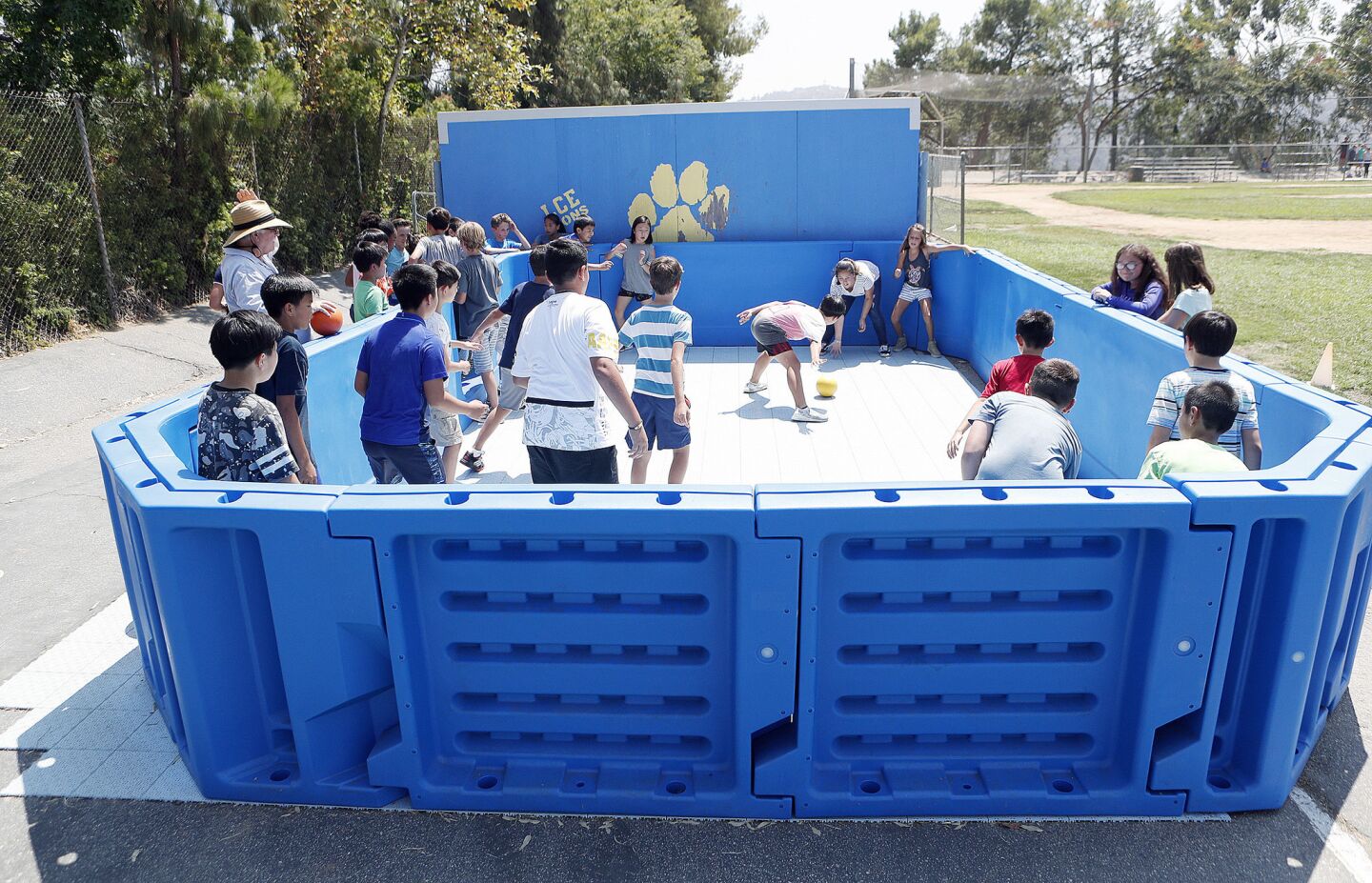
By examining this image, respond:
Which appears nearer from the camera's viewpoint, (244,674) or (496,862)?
(496,862)

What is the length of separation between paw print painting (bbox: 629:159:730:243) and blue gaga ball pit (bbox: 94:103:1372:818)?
10328mm

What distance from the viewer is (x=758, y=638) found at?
130 inches

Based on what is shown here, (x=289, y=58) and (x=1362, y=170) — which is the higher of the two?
(x=289, y=58)

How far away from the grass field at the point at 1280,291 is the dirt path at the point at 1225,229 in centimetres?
A: 153

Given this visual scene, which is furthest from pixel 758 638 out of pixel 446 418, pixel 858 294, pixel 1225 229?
pixel 1225 229

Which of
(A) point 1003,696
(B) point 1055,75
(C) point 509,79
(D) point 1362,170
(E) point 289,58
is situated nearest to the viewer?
(A) point 1003,696

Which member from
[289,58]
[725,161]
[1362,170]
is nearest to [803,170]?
[725,161]

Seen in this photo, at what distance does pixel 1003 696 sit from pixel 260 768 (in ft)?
8.90

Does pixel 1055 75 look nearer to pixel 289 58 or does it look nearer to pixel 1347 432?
pixel 289 58

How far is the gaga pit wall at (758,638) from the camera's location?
3211 millimetres

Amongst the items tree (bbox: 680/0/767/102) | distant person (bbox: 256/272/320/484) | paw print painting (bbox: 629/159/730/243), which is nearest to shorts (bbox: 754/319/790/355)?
distant person (bbox: 256/272/320/484)

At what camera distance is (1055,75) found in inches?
2997

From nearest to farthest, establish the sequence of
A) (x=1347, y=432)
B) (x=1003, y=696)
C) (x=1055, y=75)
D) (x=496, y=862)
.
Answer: (x=496, y=862) < (x=1003, y=696) < (x=1347, y=432) < (x=1055, y=75)

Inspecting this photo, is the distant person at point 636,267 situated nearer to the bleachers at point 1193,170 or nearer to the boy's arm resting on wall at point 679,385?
the boy's arm resting on wall at point 679,385
